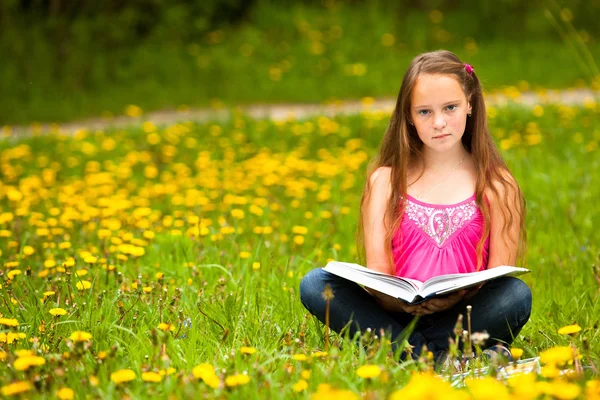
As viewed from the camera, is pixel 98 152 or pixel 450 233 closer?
pixel 450 233

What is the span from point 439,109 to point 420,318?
605 millimetres

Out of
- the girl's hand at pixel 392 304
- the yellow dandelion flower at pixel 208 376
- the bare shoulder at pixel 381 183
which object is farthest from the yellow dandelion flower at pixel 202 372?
the bare shoulder at pixel 381 183

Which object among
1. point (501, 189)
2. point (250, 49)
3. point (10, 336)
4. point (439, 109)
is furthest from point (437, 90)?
point (250, 49)

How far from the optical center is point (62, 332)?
2.36 meters

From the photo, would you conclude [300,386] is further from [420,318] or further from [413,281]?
[420,318]

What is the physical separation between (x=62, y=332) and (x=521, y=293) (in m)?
Result: 1.29

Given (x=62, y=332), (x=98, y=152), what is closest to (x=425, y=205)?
(x=62, y=332)

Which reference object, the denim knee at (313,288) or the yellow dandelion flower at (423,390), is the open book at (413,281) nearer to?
the denim knee at (313,288)

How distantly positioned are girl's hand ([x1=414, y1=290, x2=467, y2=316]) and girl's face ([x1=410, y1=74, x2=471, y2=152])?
43 centimetres

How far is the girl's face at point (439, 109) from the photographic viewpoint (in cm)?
236

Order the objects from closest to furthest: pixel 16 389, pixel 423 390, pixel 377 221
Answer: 1. pixel 423 390
2. pixel 16 389
3. pixel 377 221

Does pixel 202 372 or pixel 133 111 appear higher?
pixel 133 111

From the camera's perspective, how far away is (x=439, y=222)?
7.90ft

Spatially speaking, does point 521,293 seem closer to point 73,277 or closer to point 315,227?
point 73,277
